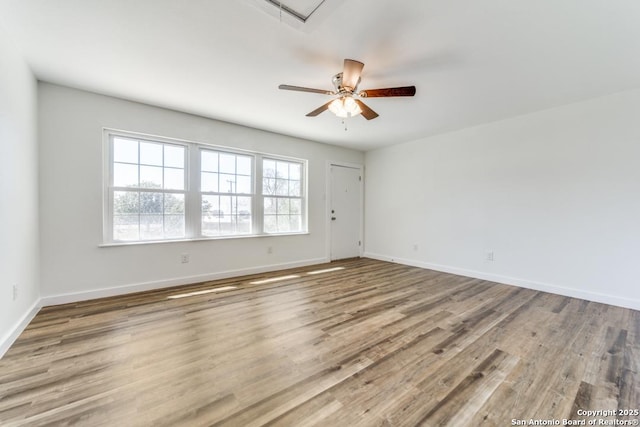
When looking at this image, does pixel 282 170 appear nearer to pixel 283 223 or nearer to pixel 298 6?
pixel 283 223

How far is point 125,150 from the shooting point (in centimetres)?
323

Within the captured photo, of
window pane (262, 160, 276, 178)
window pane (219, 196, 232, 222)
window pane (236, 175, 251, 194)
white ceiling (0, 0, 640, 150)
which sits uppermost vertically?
white ceiling (0, 0, 640, 150)

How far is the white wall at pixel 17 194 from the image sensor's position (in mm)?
1915

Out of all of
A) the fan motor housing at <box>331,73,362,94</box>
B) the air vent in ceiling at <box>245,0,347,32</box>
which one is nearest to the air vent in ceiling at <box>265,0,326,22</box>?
the air vent in ceiling at <box>245,0,347,32</box>

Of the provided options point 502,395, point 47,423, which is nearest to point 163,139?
point 47,423

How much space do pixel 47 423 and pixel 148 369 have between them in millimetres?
482

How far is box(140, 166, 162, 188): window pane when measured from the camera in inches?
130

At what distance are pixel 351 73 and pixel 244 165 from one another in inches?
102

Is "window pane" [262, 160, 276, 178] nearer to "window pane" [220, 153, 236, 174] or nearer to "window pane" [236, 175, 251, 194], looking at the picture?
"window pane" [236, 175, 251, 194]

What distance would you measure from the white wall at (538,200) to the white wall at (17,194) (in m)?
5.04

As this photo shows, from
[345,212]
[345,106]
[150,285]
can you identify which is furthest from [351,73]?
[345,212]

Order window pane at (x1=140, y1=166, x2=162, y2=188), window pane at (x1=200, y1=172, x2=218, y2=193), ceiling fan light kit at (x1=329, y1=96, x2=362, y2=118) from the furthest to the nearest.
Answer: window pane at (x1=200, y1=172, x2=218, y2=193) → window pane at (x1=140, y1=166, x2=162, y2=188) → ceiling fan light kit at (x1=329, y1=96, x2=362, y2=118)

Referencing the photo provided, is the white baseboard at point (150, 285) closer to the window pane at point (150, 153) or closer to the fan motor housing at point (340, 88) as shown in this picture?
the window pane at point (150, 153)

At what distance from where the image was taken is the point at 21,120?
2.27 m
